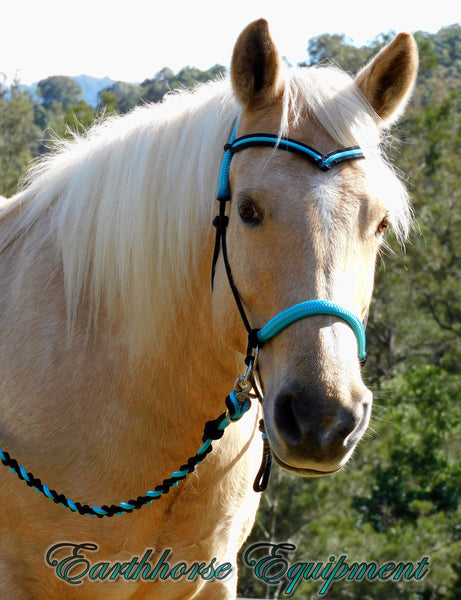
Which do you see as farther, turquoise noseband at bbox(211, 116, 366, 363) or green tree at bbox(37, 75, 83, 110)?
green tree at bbox(37, 75, 83, 110)

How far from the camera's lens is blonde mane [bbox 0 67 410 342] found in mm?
2375

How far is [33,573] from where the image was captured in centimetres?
257

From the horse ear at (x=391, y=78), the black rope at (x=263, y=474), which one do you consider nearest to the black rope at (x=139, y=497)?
the black rope at (x=263, y=474)

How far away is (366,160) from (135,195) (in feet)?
2.70

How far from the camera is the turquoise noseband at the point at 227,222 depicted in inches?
79.2

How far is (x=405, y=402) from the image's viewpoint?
1580 cm

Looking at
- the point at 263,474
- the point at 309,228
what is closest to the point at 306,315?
the point at 309,228

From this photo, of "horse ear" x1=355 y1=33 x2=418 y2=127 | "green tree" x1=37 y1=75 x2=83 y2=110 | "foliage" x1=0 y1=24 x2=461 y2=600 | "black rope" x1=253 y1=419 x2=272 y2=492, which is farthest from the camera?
"green tree" x1=37 y1=75 x2=83 y2=110

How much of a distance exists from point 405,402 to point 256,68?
14253 millimetres

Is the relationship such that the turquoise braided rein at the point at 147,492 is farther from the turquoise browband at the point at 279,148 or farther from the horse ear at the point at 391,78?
the horse ear at the point at 391,78

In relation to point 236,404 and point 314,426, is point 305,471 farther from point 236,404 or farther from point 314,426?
point 236,404

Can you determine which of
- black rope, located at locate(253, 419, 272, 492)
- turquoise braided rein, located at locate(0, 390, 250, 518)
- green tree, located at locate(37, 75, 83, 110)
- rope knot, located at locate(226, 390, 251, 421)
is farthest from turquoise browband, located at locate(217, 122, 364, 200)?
green tree, located at locate(37, 75, 83, 110)

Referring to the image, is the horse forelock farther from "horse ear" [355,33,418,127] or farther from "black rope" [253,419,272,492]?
"black rope" [253,419,272,492]

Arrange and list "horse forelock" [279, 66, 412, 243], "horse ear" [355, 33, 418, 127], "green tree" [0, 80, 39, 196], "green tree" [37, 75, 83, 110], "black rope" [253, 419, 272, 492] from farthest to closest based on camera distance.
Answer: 1. "green tree" [37, 75, 83, 110]
2. "green tree" [0, 80, 39, 196]
3. "black rope" [253, 419, 272, 492]
4. "horse ear" [355, 33, 418, 127]
5. "horse forelock" [279, 66, 412, 243]
